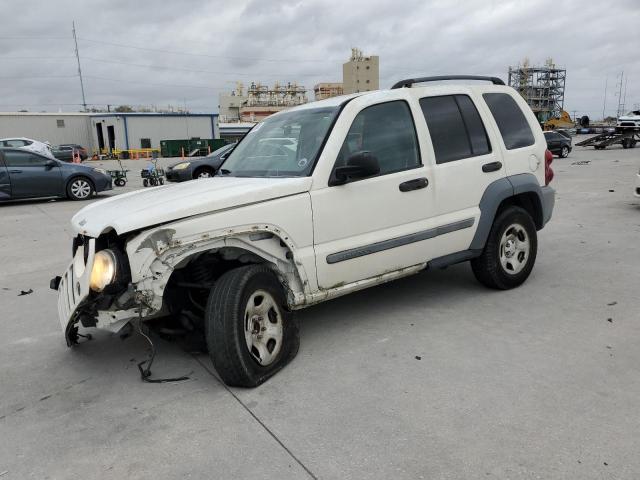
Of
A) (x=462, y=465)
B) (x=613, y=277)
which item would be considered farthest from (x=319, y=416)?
(x=613, y=277)

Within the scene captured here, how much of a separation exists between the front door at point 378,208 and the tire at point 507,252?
31.3 inches

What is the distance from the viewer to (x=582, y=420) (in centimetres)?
281

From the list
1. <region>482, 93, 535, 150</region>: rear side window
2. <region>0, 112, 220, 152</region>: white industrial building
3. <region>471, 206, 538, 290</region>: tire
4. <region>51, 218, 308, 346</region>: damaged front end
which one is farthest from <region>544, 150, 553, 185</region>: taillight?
<region>0, 112, 220, 152</region>: white industrial building

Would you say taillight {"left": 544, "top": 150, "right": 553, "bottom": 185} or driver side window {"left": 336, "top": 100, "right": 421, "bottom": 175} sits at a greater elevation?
driver side window {"left": 336, "top": 100, "right": 421, "bottom": 175}

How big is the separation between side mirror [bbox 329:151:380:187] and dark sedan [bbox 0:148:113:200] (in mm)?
11845

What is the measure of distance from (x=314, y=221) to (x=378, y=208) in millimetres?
588

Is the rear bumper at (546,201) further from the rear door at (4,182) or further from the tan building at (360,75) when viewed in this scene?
the rear door at (4,182)

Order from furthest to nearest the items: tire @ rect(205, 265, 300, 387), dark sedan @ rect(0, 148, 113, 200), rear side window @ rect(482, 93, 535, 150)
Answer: dark sedan @ rect(0, 148, 113, 200)
rear side window @ rect(482, 93, 535, 150)
tire @ rect(205, 265, 300, 387)

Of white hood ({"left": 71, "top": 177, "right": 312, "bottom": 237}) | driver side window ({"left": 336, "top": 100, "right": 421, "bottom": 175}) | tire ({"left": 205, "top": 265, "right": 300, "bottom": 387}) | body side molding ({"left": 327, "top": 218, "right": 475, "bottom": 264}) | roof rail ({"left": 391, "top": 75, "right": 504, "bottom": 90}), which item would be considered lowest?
tire ({"left": 205, "top": 265, "right": 300, "bottom": 387})

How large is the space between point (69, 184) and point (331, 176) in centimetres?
1206

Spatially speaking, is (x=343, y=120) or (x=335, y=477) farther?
(x=343, y=120)

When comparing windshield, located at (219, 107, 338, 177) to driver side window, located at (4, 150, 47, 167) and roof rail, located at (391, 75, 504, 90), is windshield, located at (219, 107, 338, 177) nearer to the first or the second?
roof rail, located at (391, 75, 504, 90)

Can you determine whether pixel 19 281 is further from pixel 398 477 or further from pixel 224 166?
pixel 398 477

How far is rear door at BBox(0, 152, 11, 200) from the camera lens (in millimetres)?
12594
